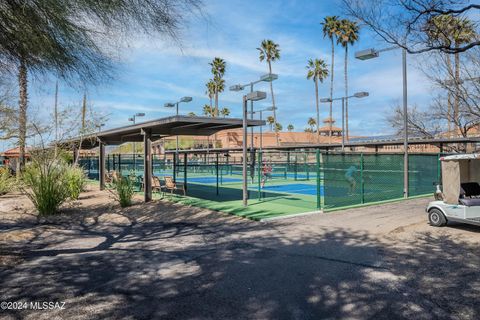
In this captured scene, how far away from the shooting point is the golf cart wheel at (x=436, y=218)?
8.96m

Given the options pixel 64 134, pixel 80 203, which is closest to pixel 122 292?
pixel 80 203

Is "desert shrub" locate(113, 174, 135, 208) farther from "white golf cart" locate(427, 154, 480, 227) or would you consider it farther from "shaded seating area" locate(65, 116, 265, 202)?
"white golf cart" locate(427, 154, 480, 227)

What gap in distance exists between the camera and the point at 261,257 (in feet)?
22.4

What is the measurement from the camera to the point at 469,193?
9.07 meters

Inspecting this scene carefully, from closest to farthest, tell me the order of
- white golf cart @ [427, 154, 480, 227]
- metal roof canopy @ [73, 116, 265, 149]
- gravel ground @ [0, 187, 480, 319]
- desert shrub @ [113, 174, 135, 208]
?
gravel ground @ [0, 187, 480, 319], white golf cart @ [427, 154, 480, 227], metal roof canopy @ [73, 116, 265, 149], desert shrub @ [113, 174, 135, 208]

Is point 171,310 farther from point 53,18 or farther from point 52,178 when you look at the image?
point 52,178

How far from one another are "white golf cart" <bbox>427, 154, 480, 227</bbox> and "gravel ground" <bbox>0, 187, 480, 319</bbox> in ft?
1.13

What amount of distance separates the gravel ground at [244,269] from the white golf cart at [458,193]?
0.35 metres

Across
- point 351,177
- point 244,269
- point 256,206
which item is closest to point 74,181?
point 256,206

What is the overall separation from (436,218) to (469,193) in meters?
0.94

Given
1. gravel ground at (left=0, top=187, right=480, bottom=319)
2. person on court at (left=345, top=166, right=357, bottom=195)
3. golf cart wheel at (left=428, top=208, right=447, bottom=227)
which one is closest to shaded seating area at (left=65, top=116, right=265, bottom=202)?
person on court at (left=345, top=166, right=357, bottom=195)

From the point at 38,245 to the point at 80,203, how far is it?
23.8ft

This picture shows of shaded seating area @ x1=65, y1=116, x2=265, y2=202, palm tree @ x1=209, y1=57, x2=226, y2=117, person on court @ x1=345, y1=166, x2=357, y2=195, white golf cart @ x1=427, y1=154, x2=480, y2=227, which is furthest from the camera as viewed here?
palm tree @ x1=209, y1=57, x2=226, y2=117

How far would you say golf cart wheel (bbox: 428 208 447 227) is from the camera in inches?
353
